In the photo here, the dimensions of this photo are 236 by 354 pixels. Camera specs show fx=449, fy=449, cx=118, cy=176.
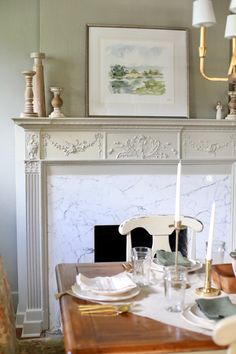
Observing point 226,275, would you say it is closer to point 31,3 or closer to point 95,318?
point 95,318

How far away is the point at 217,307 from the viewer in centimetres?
153

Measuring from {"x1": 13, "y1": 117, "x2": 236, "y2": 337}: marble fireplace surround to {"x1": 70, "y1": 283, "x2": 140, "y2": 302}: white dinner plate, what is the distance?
1.47 m

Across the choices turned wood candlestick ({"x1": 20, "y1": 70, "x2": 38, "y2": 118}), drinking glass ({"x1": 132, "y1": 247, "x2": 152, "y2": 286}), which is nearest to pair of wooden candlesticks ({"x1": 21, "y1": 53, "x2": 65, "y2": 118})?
turned wood candlestick ({"x1": 20, "y1": 70, "x2": 38, "y2": 118})

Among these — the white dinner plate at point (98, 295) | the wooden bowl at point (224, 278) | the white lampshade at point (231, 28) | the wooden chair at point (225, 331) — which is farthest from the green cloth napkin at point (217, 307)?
the white lampshade at point (231, 28)

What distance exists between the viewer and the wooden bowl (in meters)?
1.75

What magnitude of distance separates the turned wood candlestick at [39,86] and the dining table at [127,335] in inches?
71.7

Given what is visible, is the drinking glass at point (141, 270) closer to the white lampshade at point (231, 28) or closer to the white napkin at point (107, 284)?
the white napkin at point (107, 284)

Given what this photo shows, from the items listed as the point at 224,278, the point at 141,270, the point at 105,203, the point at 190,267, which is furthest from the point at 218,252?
the point at 105,203

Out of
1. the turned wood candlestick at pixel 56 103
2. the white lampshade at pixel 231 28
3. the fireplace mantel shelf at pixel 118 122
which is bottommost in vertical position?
the fireplace mantel shelf at pixel 118 122

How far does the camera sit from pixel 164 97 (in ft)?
10.8

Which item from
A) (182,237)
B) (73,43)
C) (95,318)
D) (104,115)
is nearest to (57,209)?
(104,115)

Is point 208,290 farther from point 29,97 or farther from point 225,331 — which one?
point 29,97

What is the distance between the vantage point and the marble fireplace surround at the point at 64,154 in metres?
3.12

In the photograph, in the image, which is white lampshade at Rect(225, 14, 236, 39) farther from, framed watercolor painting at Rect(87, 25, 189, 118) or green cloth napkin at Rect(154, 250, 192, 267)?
framed watercolor painting at Rect(87, 25, 189, 118)
